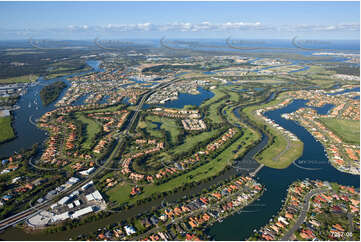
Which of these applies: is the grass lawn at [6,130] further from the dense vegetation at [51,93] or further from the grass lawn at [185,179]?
the grass lawn at [185,179]

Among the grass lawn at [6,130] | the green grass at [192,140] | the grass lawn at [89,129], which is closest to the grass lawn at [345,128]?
the green grass at [192,140]

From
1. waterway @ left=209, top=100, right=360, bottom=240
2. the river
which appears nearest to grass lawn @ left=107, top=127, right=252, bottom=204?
the river

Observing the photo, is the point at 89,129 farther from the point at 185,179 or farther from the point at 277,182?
the point at 277,182

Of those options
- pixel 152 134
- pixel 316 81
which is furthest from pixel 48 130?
pixel 316 81

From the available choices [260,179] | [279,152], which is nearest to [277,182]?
[260,179]

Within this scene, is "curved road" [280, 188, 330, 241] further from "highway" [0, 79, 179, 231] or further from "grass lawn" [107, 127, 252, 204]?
"highway" [0, 79, 179, 231]
